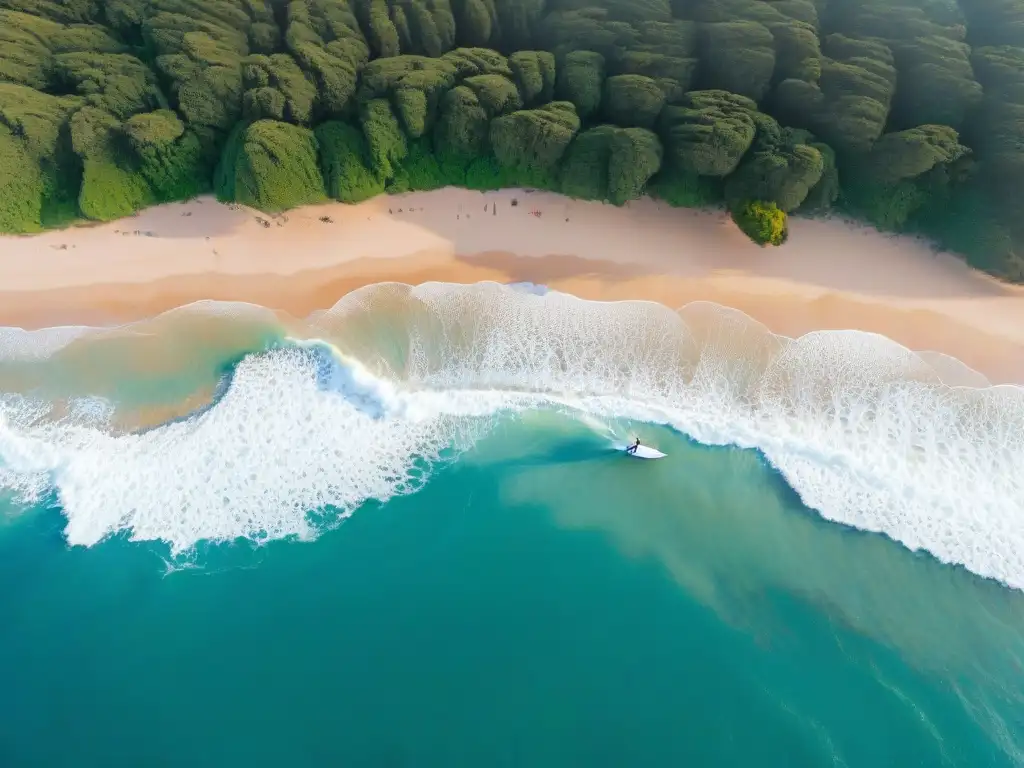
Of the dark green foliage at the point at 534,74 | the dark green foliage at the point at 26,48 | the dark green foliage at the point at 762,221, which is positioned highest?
the dark green foliage at the point at 534,74

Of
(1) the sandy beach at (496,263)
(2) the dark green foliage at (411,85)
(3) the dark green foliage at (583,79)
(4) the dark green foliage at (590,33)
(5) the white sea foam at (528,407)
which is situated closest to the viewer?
(5) the white sea foam at (528,407)

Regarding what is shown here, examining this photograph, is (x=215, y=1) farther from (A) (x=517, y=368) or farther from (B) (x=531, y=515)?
(B) (x=531, y=515)

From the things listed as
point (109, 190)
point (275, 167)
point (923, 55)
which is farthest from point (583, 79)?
point (109, 190)

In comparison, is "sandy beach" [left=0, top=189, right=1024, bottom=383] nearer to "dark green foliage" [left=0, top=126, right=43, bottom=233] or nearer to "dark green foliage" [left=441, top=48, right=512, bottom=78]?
"dark green foliage" [left=0, top=126, right=43, bottom=233]

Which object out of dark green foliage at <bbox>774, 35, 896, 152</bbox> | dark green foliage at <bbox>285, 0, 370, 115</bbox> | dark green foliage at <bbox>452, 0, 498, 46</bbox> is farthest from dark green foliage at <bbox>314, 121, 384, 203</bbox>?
dark green foliage at <bbox>774, 35, 896, 152</bbox>

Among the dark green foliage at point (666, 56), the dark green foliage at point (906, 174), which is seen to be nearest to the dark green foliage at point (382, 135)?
the dark green foliage at point (666, 56)

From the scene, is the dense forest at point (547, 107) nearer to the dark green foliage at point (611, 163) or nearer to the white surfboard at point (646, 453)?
the dark green foliage at point (611, 163)
